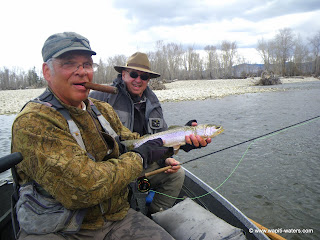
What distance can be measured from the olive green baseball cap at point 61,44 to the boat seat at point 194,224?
1.93 meters

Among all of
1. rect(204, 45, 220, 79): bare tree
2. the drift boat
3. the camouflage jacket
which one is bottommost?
the drift boat

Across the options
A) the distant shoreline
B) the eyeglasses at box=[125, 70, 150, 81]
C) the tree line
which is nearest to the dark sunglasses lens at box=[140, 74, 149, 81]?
the eyeglasses at box=[125, 70, 150, 81]

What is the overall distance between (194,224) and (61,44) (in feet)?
6.94

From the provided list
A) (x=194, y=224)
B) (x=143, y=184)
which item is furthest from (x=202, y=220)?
(x=143, y=184)

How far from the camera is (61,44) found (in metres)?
1.94

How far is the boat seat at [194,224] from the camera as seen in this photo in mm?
2273

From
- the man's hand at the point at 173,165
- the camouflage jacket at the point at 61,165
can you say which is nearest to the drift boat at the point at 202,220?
the man's hand at the point at 173,165

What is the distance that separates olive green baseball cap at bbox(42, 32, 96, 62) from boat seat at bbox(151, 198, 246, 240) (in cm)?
193

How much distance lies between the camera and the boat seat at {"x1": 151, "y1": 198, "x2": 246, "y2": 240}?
2.27 meters

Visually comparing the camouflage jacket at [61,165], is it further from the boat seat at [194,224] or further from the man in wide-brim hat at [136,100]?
the man in wide-brim hat at [136,100]

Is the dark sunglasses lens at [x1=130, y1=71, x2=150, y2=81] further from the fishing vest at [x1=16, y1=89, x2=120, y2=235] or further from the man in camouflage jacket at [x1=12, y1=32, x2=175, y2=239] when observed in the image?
the fishing vest at [x1=16, y1=89, x2=120, y2=235]

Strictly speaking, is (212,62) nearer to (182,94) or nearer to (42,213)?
(182,94)

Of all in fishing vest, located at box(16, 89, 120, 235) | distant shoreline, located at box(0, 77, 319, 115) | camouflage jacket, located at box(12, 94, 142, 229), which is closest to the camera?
camouflage jacket, located at box(12, 94, 142, 229)

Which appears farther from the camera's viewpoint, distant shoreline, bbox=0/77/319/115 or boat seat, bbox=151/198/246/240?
distant shoreline, bbox=0/77/319/115
